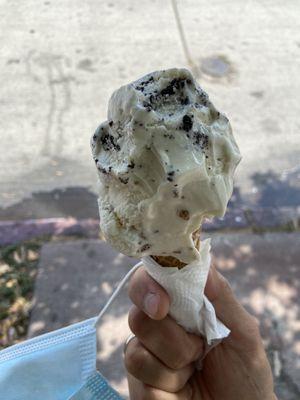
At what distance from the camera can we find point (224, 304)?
221 centimetres

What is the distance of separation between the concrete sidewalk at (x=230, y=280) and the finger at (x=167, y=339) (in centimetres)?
160

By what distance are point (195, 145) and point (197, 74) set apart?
4.91 metres

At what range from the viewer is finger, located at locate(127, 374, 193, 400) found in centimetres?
210

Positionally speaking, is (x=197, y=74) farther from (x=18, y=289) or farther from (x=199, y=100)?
(x=199, y=100)

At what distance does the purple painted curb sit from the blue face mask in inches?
83.0

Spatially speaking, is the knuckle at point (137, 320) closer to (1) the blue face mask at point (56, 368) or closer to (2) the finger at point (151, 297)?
(2) the finger at point (151, 297)

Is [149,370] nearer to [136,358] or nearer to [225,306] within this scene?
[136,358]

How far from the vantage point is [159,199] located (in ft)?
5.00

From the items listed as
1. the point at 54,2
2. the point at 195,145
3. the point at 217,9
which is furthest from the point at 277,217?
the point at 54,2

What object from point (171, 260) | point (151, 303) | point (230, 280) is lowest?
point (230, 280)

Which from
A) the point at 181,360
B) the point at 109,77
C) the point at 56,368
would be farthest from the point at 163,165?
the point at 109,77

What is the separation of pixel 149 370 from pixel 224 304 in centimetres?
45

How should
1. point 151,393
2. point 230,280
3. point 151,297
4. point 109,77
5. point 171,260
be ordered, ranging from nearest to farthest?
point 171,260
point 151,297
point 151,393
point 230,280
point 109,77

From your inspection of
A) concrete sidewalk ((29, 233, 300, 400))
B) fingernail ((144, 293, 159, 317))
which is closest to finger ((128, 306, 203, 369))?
fingernail ((144, 293, 159, 317))
